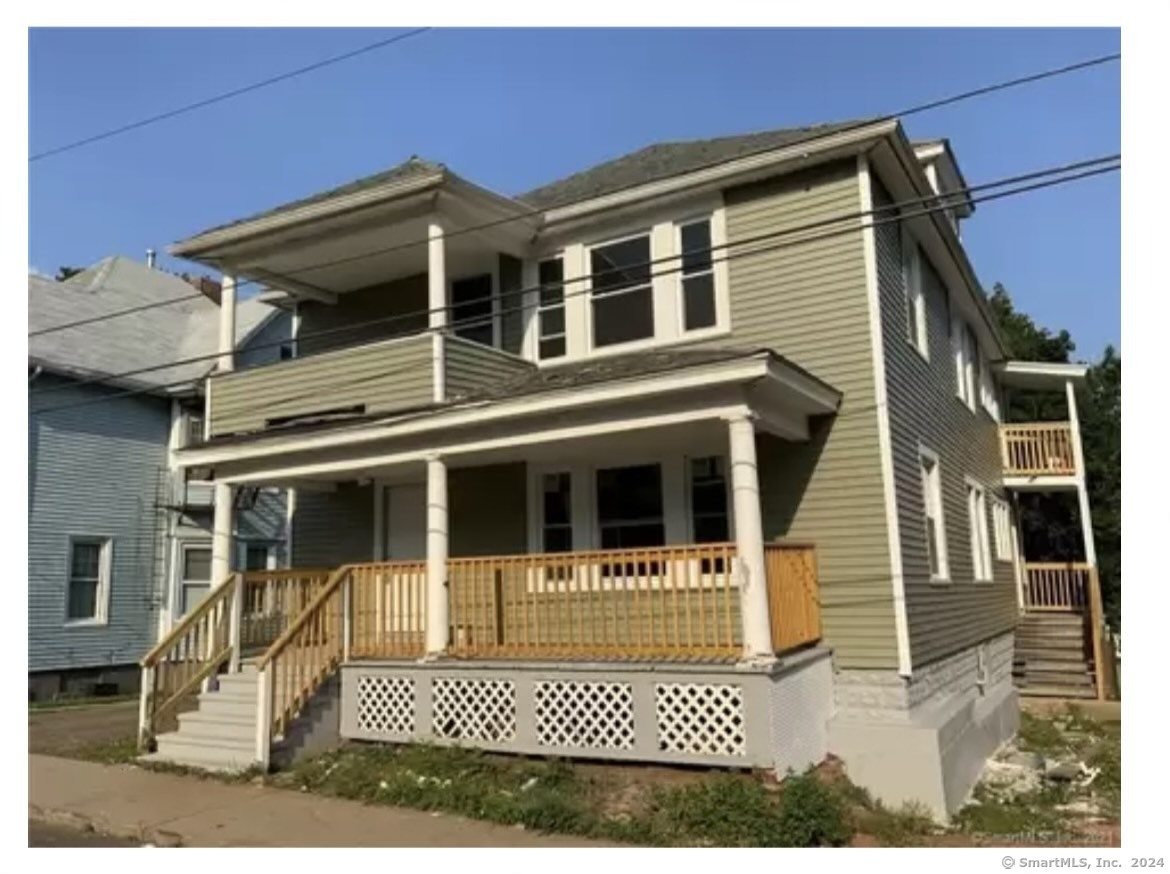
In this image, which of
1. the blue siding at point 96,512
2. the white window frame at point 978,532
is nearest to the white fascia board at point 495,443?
the white window frame at point 978,532

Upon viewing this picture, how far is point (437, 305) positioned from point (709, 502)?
391 centimetres

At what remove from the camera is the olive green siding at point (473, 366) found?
11.2 metres

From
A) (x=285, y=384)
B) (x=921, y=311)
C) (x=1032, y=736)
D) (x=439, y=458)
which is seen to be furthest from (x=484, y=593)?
(x=1032, y=736)

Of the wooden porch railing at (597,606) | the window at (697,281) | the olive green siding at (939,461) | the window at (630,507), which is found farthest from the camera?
the window at (697,281)

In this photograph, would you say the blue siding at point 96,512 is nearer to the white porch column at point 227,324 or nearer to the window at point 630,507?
the white porch column at point 227,324

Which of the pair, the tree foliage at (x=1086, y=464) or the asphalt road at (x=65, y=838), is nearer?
the asphalt road at (x=65, y=838)

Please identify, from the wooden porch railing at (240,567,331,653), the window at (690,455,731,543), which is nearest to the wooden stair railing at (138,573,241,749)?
the wooden porch railing at (240,567,331,653)

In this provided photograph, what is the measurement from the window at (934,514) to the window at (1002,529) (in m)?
4.93

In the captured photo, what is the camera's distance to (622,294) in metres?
12.1

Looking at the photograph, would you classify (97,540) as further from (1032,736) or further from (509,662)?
(1032,736)

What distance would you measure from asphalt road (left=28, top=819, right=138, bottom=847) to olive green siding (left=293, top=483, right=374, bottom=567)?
583 centimetres

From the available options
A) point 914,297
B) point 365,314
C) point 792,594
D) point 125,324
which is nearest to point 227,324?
point 365,314

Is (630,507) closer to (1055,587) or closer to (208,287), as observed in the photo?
(1055,587)

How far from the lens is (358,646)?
426 inches
